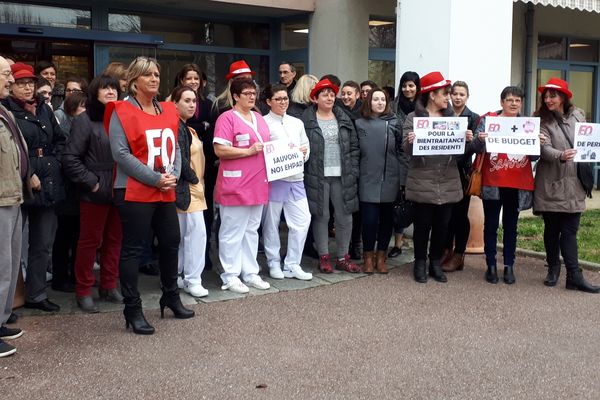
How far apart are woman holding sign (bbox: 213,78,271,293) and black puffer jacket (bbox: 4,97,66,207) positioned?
4.55ft

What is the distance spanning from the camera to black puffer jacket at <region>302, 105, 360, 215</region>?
288 inches

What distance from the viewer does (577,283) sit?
6996 millimetres

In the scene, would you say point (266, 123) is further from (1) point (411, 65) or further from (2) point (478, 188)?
(1) point (411, 65)

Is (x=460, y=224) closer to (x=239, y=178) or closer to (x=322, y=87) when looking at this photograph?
(x=322, y=87)

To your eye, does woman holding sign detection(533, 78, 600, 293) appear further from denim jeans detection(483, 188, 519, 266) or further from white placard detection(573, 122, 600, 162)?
denim jeans detection(483, 188, 519, 266)

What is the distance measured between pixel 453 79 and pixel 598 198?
19.8 ft

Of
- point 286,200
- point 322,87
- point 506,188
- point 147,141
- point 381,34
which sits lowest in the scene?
point 286,200

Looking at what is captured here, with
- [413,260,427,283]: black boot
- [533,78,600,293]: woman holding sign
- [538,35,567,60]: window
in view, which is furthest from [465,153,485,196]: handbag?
[538,35,567,60]: window

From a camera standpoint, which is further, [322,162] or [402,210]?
[402,210]

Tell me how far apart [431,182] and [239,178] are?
1876mm

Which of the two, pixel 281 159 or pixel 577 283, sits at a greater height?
pixel 281 159

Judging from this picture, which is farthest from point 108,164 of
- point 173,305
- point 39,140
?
point 173,305

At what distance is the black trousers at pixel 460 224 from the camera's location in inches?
304

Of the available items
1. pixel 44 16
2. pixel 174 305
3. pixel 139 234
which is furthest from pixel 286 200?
pixel 44 16
